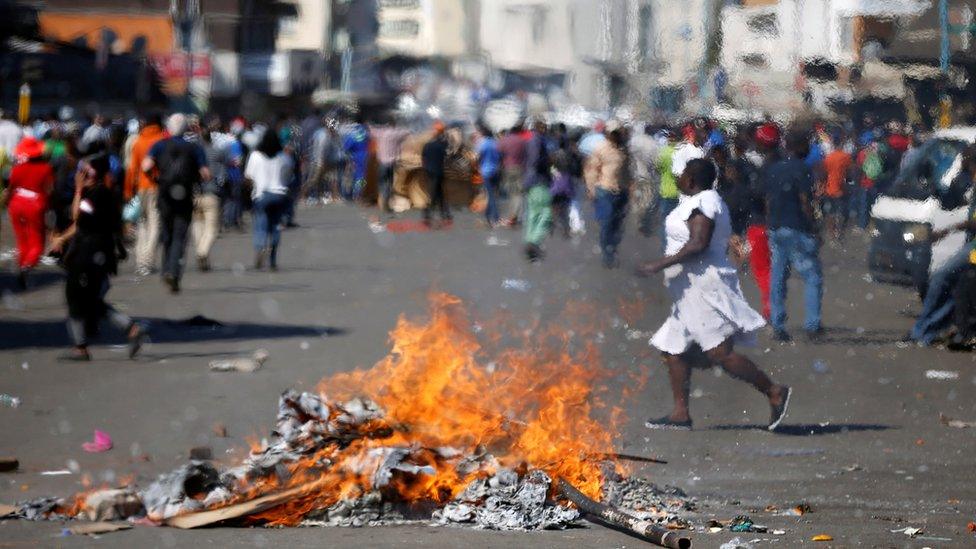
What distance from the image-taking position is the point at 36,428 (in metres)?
10.1

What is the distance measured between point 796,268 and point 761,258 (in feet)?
4.00

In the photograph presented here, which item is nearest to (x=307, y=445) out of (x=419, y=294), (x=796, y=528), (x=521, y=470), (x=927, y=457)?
(x=521, y=470)

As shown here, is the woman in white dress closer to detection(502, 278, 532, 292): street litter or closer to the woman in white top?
detection(502, 278, 532, 292): street litter

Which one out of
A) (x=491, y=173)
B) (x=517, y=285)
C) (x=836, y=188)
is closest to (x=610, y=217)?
(x=517, y=285)

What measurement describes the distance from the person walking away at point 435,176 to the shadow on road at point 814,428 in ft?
66.0

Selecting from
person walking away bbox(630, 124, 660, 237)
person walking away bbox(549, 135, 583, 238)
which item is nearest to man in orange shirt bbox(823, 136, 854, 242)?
person walking away bbox(630, 124, 660, 237)

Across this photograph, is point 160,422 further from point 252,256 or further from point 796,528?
point 252,256

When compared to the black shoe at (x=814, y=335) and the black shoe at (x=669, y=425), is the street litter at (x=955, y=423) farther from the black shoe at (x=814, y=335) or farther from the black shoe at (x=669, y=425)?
the black shoe at (x=814, y=335)

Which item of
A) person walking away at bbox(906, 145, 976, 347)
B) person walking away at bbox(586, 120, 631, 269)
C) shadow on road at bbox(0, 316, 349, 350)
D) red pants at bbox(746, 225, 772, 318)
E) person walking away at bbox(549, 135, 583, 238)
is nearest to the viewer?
shadow on road at bbox(0, 316, 349, 350)

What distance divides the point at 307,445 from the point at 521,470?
36.7 inches

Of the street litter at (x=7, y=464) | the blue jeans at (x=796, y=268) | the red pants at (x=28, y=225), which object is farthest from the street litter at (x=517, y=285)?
the street litter at (x=7, y=464)

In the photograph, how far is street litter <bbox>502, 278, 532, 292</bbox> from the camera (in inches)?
746

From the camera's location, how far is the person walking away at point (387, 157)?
34.9 m

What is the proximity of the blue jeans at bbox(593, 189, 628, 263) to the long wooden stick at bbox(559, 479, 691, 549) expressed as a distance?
1440 cm
